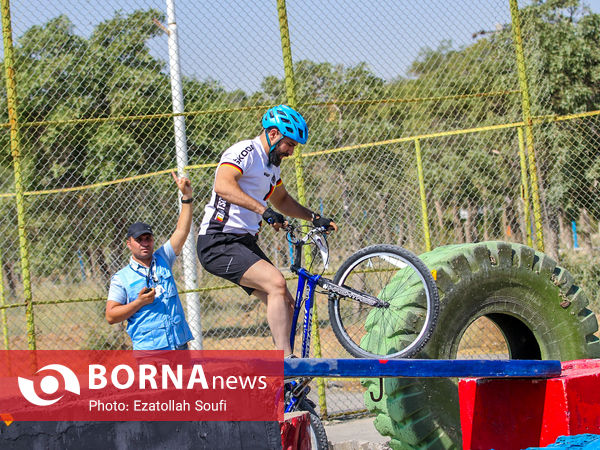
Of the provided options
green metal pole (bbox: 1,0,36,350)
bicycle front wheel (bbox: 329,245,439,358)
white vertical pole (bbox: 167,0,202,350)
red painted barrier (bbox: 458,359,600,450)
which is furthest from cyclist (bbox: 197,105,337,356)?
white vertical pole (bbox: 167,0,202,350)

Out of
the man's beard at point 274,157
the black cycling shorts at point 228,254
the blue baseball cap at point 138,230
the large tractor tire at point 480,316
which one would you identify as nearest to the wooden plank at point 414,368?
the large tractor tire at point 480,316

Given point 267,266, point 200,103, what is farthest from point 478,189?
point 267,266

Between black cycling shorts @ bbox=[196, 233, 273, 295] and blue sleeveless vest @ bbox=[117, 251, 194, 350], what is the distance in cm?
45

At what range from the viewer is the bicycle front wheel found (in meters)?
4.84

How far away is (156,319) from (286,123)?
5.67ft

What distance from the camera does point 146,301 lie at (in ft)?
16.3

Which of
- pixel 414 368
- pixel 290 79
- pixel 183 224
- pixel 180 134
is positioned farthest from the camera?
pixel 180 134

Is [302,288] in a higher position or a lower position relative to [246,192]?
lower

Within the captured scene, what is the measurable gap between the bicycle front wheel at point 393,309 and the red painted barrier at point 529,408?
0.58 metres

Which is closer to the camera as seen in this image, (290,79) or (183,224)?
(183,224)

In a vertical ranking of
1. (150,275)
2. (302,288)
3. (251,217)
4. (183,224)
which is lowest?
(302,288)

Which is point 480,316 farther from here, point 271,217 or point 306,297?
point 271,217

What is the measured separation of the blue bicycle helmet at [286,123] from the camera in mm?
4918

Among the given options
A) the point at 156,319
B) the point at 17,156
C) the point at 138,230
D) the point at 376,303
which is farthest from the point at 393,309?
the point at 17,156
